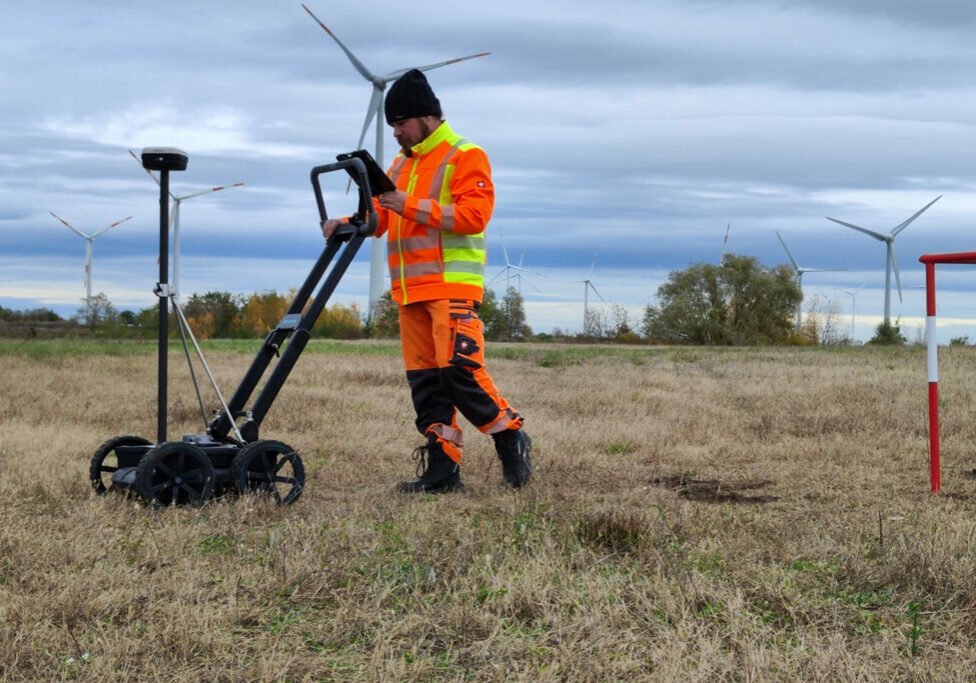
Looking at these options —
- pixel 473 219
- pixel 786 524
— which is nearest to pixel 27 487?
pixel 473 219

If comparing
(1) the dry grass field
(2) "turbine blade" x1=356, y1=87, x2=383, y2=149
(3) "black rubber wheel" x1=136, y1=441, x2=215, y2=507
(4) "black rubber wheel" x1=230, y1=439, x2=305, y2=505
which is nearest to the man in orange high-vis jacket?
(1) the dry grass field

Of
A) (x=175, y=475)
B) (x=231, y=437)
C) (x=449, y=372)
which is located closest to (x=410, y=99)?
(x=449, y=372)

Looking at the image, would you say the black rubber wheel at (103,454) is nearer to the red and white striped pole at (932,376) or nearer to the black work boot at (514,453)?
the black work boot at (514,453)

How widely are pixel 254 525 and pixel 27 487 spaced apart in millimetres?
1568

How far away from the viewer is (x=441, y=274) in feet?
17.6

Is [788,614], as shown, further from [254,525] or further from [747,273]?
[747,273]

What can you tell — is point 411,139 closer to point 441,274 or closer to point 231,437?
point 441,274

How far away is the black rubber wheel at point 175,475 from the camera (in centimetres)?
446

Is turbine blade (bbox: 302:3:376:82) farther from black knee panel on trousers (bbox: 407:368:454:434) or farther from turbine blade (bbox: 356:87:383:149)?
black knee panel on trousers (bbox: 407:368:454:434)

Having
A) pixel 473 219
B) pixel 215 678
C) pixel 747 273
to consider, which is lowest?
pixel 215 678

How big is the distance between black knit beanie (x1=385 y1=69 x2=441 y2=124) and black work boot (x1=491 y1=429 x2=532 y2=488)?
1.84m

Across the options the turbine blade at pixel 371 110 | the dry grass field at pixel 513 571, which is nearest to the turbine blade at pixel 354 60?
the turbine blade at pixel 371 110

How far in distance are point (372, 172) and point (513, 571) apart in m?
2.33

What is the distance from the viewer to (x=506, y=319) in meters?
41.6
